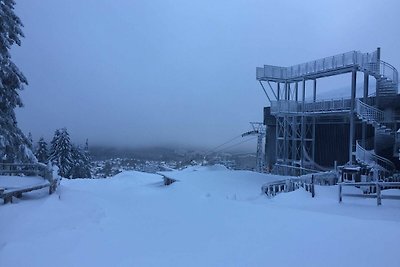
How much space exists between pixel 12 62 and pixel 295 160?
71.8 ft

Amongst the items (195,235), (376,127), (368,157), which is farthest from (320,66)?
(195,235)

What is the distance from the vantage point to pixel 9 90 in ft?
56.5

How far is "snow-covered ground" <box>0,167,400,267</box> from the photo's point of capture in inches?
257

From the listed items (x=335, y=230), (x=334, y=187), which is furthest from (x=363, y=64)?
(x=335, y=230)

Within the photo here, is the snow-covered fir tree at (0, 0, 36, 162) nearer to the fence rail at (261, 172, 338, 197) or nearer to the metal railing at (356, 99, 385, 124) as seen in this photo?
the fence rail at (261, 172, 338, 197)

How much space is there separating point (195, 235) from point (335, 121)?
23501 mm

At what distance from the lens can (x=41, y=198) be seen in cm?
1262

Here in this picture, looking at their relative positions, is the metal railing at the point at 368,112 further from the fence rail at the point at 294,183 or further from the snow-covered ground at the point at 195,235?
the snow-covered ground at the point at 195,235

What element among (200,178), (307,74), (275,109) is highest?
(307,74)

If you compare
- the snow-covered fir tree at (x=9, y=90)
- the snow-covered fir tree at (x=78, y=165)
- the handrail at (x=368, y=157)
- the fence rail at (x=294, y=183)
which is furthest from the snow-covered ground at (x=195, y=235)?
the snow-covered fir tree at (x=78, y=165)

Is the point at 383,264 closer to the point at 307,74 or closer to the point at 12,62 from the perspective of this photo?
the point at 12,62

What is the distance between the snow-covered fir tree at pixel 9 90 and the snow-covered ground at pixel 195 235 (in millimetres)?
6055

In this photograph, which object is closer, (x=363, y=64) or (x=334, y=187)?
(x=334, y=187)

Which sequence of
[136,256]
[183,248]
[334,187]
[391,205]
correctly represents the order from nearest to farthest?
[136,256] → [183,248] → [391,205] → [334,187]
